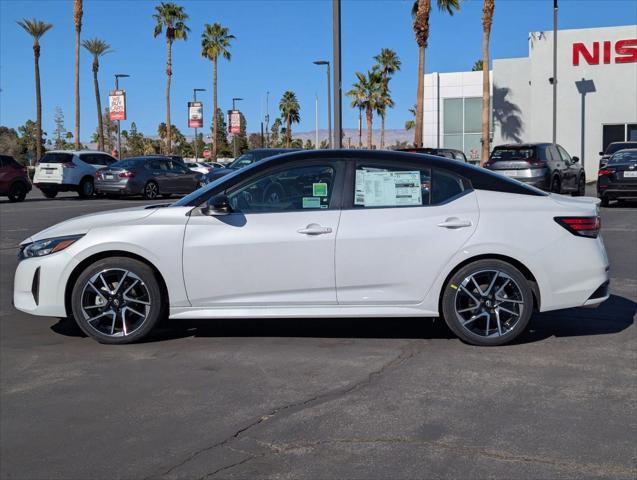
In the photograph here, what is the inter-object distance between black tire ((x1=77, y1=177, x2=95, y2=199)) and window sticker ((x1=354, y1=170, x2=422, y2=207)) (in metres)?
23.0

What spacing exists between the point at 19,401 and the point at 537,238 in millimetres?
3891

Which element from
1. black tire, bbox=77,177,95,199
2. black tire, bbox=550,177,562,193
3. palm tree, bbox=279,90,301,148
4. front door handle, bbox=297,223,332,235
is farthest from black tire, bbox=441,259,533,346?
palm tree, bbox=279,90,301,148

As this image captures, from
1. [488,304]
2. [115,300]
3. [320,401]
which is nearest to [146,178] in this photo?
[115,300]

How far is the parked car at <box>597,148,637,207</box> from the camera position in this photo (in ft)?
63.0

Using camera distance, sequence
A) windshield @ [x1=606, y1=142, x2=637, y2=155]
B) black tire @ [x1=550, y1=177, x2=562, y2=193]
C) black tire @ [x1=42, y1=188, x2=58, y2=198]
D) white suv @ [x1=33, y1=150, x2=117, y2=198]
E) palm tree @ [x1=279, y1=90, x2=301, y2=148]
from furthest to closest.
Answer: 1. palm tree @ [x1=279, y1=90, x2=301, y2=148]
2. windshield @ [x1=606, y1=142, x2=637, y2=155]
3. black tire @ [x1=42, y1=188, x2=58, y2=198]
4. white suv @ [x1=33, y1=150, x2=117, y2=198]
5. black tire @ [x1=550, y1=177, x2=562, y2=193]

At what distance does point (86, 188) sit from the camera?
27812 millimetres

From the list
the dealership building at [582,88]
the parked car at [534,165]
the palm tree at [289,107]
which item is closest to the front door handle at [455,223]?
the parked car at [534,165]

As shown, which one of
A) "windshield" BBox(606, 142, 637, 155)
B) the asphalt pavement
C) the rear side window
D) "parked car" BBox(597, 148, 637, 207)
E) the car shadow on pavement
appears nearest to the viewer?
the asphalt pavement

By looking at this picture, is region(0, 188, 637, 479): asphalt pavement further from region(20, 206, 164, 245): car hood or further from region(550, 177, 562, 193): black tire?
region(550, 177, 562, 193): black tire

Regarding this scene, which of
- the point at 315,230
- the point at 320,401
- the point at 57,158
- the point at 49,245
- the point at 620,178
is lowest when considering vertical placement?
the point at 320,401

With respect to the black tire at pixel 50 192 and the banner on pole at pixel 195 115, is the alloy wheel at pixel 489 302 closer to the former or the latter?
the black tire at pixel 50 192

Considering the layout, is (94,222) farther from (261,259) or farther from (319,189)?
(319,189)

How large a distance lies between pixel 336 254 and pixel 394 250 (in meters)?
0.45

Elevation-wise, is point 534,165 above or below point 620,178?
above
